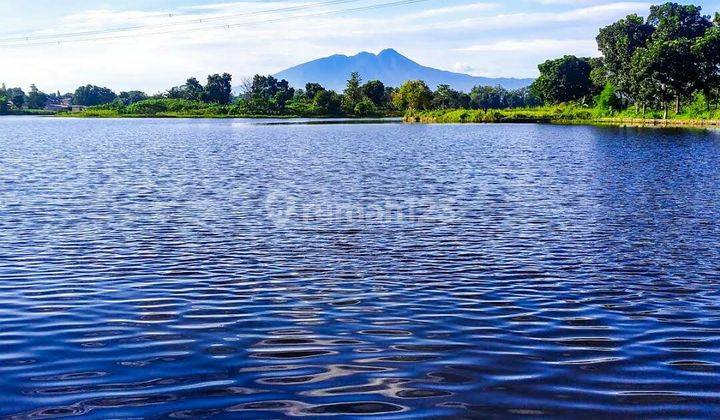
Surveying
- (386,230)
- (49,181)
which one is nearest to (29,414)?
(386,230)

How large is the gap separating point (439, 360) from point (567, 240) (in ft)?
37.9

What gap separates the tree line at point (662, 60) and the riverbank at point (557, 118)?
10.0ft

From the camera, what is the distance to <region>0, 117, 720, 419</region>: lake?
31.6 ft

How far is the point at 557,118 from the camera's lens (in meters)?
152

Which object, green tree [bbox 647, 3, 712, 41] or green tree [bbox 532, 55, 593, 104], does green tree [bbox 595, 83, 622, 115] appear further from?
green tree [bbox 532, 55, 593, 104]

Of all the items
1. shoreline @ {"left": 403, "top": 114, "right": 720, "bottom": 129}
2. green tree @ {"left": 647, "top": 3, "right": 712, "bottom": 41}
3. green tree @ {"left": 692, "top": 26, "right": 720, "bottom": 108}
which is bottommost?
shoreline @ {"left": 403, "top": 114, "right": 720, "bottom": 129}

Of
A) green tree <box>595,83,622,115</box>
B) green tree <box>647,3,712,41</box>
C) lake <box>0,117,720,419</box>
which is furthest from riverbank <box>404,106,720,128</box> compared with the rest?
lake <box>0,117,720,419</box>

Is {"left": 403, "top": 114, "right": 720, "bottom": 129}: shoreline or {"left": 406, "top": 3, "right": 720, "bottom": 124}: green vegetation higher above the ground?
{"left": 406, "top": 3, "right": 720, "bottom": 124}: green vegetation

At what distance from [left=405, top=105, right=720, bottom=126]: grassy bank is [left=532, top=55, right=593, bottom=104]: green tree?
14831mm

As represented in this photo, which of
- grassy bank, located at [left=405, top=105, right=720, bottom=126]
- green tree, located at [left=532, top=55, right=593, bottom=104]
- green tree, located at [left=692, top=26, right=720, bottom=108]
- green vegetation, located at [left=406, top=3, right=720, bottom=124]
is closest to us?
green tree, located at [left=692, top=26, right=720, bottom=108]

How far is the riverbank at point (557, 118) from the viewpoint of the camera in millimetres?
114625

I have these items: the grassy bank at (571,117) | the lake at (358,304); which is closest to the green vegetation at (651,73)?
the grassy bank at (571,117)

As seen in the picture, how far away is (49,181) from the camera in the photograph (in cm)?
3725

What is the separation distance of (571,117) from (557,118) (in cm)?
358
